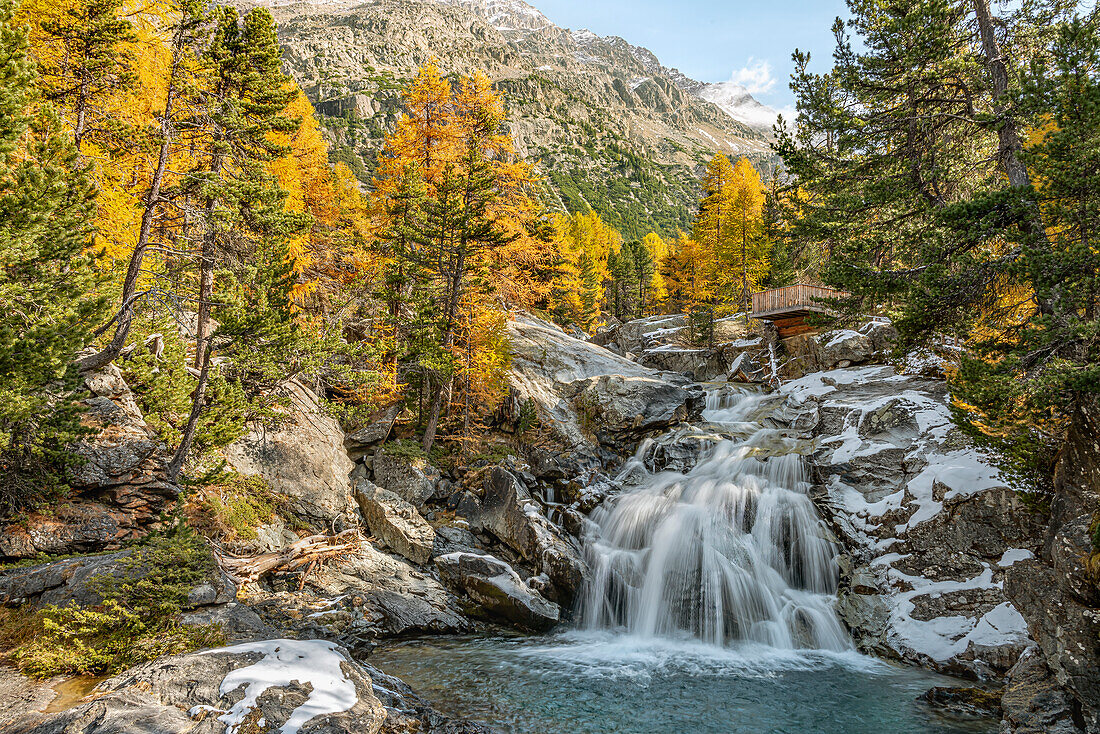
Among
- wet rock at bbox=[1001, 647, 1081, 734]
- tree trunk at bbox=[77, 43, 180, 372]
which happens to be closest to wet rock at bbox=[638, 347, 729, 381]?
wet rock at bbox=[1001, 647, 1081, 734]

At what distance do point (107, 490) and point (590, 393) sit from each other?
1581 cm

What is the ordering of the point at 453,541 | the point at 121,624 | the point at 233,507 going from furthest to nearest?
the point at 453,541 → the point at 233,507 → the point at 121,624

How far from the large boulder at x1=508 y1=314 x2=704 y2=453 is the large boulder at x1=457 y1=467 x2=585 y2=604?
3975 mm

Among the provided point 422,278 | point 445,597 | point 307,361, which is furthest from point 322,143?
point 445,597

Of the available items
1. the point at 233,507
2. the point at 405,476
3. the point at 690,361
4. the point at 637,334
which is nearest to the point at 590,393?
the point at 405,476

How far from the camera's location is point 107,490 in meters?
10.4

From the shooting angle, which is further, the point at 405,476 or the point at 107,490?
the point at 405,476

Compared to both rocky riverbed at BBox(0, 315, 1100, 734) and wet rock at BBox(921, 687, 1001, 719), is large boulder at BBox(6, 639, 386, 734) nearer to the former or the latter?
rocky riverbed at BBox(0, 315, 1100, 734)

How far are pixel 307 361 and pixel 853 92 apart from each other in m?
15.9

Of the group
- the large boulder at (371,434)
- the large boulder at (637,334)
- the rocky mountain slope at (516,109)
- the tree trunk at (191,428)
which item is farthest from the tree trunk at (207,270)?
the rocky mountain slope at (516,109)

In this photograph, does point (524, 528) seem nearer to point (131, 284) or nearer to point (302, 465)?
point (302, 465)

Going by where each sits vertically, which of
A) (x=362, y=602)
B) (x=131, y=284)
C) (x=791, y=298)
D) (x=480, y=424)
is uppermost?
(x=791, y=298)

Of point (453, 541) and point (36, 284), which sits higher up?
point (36, 284)

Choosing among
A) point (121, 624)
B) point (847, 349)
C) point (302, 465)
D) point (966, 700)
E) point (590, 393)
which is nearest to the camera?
point (121, 624)
